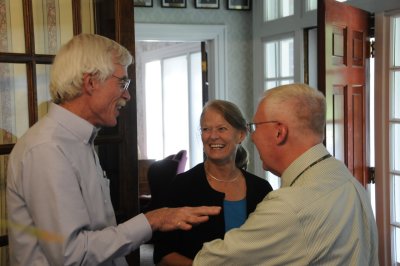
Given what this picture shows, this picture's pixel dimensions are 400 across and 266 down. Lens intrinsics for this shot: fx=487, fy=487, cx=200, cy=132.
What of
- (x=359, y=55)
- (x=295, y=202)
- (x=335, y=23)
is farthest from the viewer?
(x=359, y=55)

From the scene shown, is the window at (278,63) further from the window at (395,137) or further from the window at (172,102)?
the window at (172,102)

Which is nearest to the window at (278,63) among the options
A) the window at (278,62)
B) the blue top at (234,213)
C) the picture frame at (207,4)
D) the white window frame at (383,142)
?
the window at (278,62)

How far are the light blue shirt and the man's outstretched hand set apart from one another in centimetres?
4

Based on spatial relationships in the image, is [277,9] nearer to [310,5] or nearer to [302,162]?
[310,5]

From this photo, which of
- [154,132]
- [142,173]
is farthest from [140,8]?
[154,132]

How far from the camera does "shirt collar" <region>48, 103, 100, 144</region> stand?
152 cm

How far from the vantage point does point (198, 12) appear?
15.2 feet

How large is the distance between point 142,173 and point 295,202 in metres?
5.35

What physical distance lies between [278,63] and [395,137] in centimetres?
150

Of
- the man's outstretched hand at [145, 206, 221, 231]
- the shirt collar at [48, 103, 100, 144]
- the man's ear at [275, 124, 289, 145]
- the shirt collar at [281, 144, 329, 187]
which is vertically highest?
the shirt collar at [48, 103, 100, 144]

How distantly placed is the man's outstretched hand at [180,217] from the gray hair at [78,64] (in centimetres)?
47

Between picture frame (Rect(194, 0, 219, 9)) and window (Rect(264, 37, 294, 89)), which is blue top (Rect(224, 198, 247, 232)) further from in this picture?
picture frame (Rect(194, 0, 219, 9))

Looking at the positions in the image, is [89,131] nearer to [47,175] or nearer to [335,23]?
[47,175]

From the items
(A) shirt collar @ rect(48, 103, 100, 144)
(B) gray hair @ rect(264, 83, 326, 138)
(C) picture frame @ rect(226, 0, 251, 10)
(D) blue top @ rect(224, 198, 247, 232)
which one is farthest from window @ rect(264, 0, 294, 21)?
(A) shirt collar @ rect(48, 103, 100, 144)
